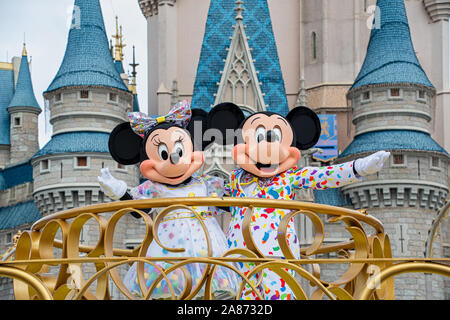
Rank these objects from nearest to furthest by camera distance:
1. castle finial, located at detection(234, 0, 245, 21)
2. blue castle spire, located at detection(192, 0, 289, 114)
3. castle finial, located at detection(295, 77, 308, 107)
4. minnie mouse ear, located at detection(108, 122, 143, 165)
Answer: minnie mouse ear, located at detection(108, 122, 143, 165)
castle finial, located at detection(234, 0, 245, 21)
castle finial, located at detection(295, 77, 308, 107)
blue castle spire, located at detection(192, 0, 289, 114)

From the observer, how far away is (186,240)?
19.4 feet

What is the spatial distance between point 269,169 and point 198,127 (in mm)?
591

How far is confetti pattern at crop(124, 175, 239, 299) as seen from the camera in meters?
5.62

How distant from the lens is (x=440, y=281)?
19.8m

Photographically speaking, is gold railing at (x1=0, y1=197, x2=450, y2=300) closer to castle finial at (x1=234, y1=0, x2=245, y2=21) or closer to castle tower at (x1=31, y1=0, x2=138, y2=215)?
castle tower at (x1=31, y1=0, x2=138, y2=215)

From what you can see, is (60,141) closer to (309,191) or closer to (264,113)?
(309,191)

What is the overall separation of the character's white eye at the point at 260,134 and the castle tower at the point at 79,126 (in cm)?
1352

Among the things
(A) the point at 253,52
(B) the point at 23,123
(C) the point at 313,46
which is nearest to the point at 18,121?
(B) the point at 23,123

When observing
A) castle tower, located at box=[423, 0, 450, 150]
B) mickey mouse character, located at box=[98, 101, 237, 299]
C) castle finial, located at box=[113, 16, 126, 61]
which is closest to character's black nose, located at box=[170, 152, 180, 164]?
mickey mouse character, located at box=[98, 101, 237, 299]

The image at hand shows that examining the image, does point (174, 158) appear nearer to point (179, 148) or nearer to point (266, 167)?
point (179, 148)

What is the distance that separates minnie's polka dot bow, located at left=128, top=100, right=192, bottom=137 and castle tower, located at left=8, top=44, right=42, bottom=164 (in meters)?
17.6

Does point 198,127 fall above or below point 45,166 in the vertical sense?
below
